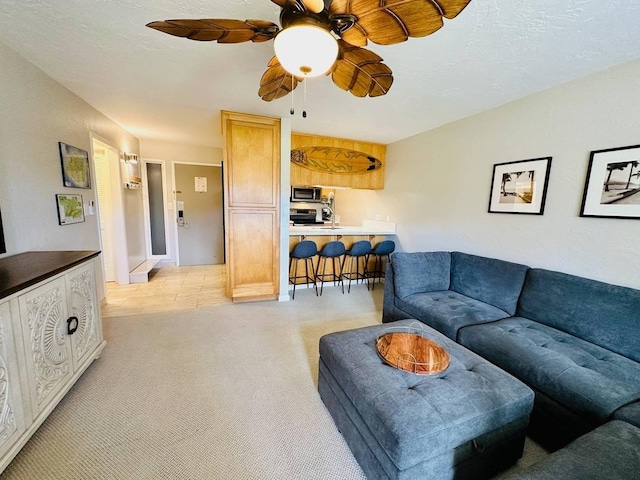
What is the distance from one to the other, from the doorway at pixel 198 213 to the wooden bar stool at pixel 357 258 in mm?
2853

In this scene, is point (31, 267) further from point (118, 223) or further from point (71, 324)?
point (118, 223)

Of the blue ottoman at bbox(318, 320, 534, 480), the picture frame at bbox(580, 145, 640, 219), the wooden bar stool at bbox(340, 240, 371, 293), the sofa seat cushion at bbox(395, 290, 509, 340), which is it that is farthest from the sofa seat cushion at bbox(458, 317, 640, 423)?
the wooden bar stool at bbox(340, 240, 371, 293)

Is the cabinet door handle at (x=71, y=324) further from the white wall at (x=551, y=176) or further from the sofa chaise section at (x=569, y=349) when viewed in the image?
the white wall at (x=551, y=176)

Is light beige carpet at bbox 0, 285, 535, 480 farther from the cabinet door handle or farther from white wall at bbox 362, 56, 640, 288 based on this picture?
white wall at bbox 362, 56, 640, 288

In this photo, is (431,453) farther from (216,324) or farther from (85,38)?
(85,38)

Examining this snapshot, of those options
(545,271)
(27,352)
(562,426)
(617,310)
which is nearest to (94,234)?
(27,352)

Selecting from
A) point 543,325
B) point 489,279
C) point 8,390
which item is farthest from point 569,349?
point 8,390

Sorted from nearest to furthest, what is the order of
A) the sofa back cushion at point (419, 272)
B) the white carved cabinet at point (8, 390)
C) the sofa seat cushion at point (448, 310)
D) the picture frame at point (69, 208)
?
1. the white carved cabinet at point (8, 390)
2. the sofa seat cushion at point (448, 310)
3. the picture frame at point (69, 208)
4. the sofa back cushion at point (419, 272)

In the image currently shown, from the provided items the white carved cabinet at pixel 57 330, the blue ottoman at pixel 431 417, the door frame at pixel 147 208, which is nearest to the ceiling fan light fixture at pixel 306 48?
the blue ottoman at pixel 431 417

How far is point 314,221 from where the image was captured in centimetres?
525

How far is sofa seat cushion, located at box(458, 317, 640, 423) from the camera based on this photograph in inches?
50.6

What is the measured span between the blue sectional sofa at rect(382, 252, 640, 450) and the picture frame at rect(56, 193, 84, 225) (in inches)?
130

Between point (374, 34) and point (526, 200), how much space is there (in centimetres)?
221

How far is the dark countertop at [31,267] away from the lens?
1286mm
